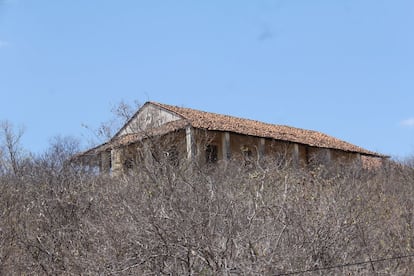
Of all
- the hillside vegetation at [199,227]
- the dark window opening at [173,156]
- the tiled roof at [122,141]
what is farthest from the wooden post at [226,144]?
the hillside vegetation at [199,227]

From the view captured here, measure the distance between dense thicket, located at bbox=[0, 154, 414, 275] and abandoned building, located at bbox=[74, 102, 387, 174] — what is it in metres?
3.50

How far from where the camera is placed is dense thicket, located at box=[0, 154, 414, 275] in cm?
874

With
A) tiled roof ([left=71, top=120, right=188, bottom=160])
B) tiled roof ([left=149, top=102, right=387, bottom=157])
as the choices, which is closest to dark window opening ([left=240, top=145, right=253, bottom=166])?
tiled roof ([left=149, top=102, right=387, bottom=157])

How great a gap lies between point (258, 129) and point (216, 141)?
1843 millimetres

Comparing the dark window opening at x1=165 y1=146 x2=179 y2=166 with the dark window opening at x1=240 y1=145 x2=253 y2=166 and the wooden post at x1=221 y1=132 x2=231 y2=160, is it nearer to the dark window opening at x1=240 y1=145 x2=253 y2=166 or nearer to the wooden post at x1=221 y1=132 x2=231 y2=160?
the dark window opening at x1=240 y1=145 x2=253 y2=166

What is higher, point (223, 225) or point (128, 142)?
point (128, 142)

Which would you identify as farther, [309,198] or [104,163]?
[104,163]

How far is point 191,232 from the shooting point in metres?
8.72

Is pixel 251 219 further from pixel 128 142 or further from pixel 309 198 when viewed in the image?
pixel 128 142

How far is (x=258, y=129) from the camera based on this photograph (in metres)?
26.9

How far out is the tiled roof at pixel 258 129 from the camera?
81.0ft

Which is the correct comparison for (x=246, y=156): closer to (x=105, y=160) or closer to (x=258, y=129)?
(x=105, y=160)

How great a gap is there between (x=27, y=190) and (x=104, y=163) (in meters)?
4.51

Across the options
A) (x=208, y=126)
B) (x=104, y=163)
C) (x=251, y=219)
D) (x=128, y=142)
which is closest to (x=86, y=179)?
(x=128, y=142)
